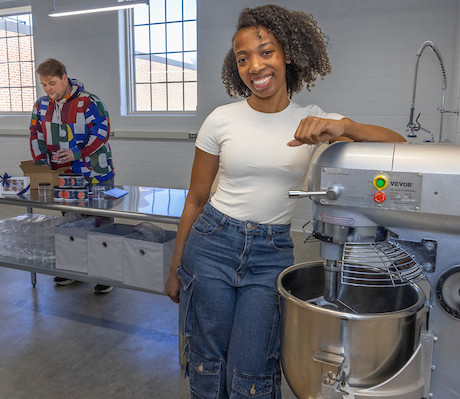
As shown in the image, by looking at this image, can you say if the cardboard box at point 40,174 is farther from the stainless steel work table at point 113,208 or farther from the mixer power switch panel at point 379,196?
the mixer power switch panel at point 379,196

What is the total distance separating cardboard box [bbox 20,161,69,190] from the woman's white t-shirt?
1951 millimetres

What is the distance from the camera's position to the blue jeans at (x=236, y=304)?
4.27ft

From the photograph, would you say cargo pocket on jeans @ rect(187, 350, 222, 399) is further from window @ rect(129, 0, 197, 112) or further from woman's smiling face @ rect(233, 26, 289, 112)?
window @ rect(129, 0, 197, 112)

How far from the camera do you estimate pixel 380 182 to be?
91cm

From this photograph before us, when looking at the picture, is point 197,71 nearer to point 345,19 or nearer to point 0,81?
point 345,19

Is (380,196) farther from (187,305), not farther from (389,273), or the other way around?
(187,305)

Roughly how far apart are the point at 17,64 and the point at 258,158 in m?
7.63

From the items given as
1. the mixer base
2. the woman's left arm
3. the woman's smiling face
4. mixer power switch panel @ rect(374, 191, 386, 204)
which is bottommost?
the mixer base

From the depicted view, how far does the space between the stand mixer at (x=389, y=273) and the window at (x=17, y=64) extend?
760 cm

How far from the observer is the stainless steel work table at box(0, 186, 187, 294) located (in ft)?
7.77

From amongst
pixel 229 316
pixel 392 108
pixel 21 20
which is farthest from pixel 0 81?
pixel 229 316

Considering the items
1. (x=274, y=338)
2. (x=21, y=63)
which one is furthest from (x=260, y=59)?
(x=21, y=63)

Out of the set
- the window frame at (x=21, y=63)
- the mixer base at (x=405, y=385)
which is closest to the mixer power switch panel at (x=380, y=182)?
the mixer base at (x=405, y=385)

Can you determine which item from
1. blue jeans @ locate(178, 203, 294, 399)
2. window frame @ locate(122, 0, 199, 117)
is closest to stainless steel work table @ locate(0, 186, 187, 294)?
blue jeans @ locate(178, 203, 294, 399)
